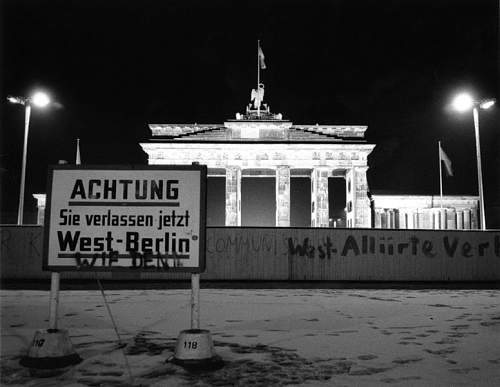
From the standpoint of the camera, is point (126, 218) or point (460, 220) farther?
point (460, 220)

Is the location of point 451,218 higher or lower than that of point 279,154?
lower

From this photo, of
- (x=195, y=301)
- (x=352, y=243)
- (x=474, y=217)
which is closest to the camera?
(x=195, y=301)

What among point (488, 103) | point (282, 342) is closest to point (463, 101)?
point (488, 103)

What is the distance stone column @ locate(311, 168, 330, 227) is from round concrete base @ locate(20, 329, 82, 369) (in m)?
39.0

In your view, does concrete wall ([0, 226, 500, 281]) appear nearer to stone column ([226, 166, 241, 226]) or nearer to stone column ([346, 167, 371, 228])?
stone column ([346, 167, 371, 228])

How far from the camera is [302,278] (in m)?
21.7

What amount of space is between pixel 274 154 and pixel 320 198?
5.91m

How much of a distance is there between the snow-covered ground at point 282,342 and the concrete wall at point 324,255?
7.30 metres

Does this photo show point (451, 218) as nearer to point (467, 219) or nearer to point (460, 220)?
point (460, 220)

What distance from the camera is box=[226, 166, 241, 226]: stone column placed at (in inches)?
1779

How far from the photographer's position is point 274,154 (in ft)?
151

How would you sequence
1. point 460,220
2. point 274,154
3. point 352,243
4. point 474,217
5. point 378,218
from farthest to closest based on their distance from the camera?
point 378,218 → point 474,217 → point 460,220 → point 274,154 → point 352,243

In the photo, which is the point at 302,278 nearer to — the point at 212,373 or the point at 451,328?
the point at 451,328

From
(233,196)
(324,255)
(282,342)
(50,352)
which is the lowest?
(282,342)
